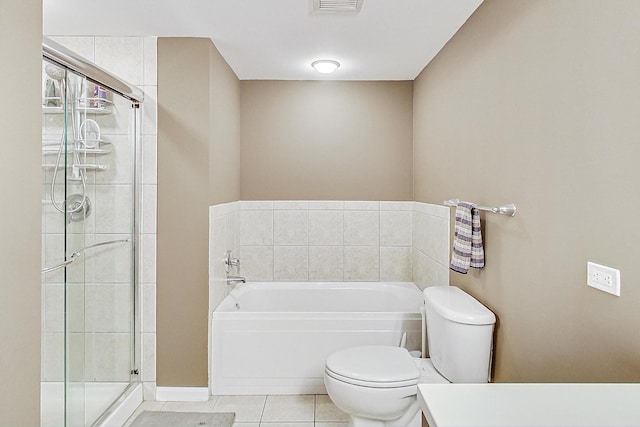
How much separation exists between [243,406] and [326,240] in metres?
1.60

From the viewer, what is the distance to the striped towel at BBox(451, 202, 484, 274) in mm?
2043

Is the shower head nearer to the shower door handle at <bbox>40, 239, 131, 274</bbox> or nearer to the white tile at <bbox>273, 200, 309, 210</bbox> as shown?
→ the shower door handle at <bbox>40, 239, 131, 274</bbox>

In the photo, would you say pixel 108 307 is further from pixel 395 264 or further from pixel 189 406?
pixel 395 264

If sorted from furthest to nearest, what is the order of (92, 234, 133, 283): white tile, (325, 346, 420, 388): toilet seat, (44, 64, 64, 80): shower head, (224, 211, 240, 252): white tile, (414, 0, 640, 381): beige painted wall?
(224, 211, 240, 252): white tile, (92, 234, 133, 283): white tile, (325, 346, 420, 388): toilet seat, (44, 64, 64, 80): shower head, (414, 0, 640, 381): beige painted wall

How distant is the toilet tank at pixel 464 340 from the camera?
1.85m

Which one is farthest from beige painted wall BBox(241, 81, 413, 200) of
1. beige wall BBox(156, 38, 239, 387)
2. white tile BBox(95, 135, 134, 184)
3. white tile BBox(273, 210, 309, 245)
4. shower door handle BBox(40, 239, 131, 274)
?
shower door handle BBox(40, 239, 131, 274)

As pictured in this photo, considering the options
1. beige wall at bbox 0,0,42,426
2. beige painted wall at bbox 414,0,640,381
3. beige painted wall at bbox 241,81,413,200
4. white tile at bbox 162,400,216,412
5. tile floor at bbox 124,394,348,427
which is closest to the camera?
beige wall at bbox 0,0,42,426

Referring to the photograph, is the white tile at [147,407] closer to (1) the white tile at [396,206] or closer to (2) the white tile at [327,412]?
(2) the white tile at [327,412]

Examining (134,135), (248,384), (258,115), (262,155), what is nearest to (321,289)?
(248,384)

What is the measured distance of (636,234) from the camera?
1130 millimetres

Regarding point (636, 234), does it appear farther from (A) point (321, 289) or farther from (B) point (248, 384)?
(A) point (321, 289)

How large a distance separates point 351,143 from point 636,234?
2749 millimetres

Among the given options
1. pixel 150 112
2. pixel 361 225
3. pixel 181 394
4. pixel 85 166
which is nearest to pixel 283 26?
pixel 150 112

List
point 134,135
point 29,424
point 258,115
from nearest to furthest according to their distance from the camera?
point 29,424, point 134,135, point 258,115
